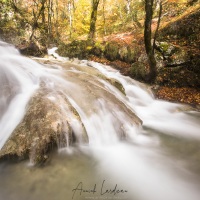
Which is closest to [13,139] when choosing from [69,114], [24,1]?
[69,114]

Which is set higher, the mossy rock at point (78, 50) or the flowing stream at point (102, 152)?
the mossy rock at point (78, 50)

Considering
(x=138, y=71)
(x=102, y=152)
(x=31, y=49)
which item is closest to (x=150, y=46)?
(x=138, y=71)

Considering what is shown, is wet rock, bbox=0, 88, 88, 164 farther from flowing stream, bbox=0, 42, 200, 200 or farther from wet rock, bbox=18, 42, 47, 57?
wet rock, bbox=18, 42, 47, 57

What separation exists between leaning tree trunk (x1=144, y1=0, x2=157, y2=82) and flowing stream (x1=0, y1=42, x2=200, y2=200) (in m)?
2.64

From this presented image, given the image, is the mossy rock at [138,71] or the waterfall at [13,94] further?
the mossy rock at [138,71]

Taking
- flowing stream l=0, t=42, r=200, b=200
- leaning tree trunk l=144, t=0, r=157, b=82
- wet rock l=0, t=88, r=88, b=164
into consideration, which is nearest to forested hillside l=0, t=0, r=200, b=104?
leaning tree trunk l=144, t=0, r=157, b=82

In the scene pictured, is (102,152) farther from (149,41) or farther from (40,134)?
(149,41)

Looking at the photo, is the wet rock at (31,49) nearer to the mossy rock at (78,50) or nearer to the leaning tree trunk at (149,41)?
the mossy rock at (78,50)

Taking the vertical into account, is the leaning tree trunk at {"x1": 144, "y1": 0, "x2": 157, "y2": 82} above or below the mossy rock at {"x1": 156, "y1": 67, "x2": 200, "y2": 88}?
above

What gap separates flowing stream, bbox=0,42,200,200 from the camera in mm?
3434

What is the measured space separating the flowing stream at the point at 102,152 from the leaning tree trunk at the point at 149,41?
2.64 m

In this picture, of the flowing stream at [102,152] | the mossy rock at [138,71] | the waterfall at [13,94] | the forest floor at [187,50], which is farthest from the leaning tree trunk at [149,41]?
the waterfall at [13,94]

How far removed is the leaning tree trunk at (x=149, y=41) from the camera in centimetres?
807

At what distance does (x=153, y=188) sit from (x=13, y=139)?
2.74 m
